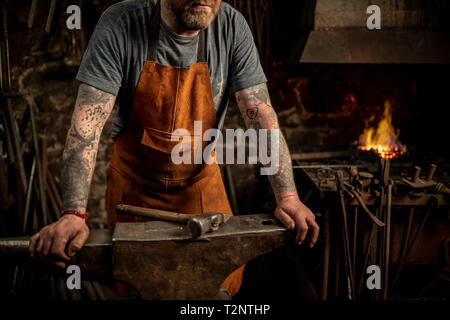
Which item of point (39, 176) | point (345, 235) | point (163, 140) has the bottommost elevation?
point (345, 235)

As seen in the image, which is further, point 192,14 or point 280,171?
point 280,171

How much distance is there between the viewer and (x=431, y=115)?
143 inches

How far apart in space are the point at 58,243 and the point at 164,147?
78cm

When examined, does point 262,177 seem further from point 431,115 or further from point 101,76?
point 101,76

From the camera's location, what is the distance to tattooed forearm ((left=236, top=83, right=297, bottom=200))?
167 cm

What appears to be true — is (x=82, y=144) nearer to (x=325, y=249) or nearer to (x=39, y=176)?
(x=325, y=249)

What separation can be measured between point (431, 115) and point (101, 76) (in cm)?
334

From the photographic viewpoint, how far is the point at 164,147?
190cm

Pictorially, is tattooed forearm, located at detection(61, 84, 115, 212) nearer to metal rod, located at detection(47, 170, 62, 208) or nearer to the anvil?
the anvil

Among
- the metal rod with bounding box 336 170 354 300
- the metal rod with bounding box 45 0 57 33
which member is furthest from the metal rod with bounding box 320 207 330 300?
the metal rod with bounding box 45 0 57 33

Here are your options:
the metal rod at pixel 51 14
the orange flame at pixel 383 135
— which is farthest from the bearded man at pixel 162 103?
the orange flame at pixel 383 135

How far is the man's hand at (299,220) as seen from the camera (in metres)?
1.42

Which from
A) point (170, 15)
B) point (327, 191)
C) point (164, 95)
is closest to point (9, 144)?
point (164, 95)

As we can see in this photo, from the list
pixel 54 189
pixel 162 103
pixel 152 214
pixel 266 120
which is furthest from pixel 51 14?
pixel 152 214
